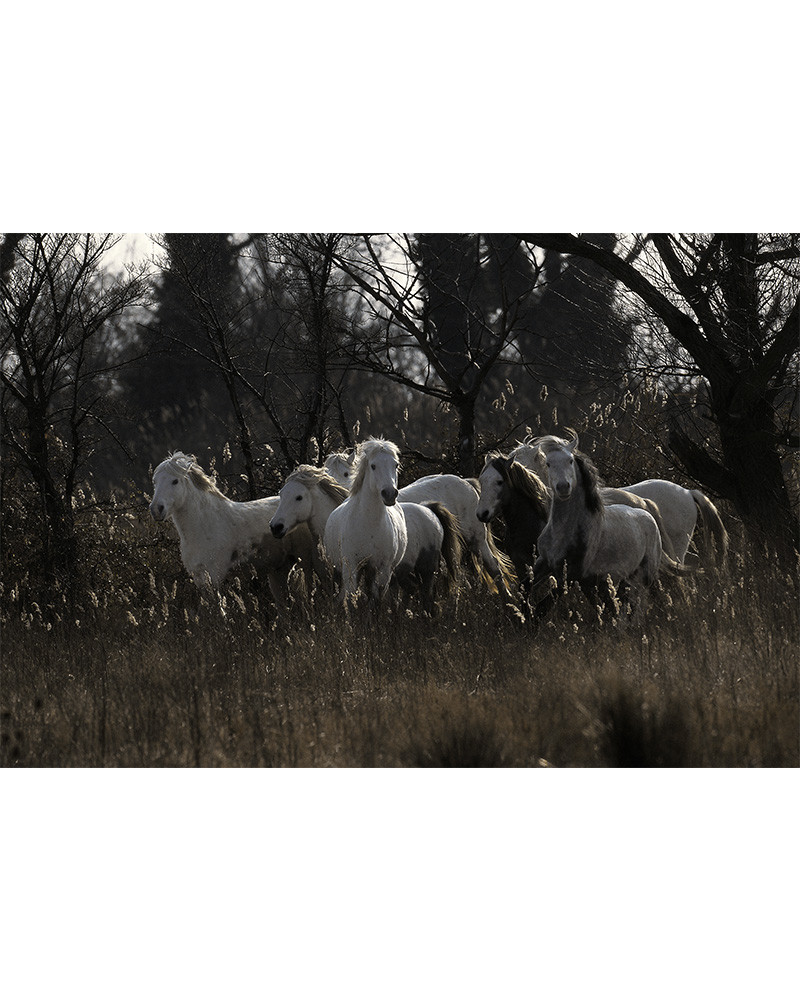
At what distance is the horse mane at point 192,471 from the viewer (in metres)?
8.89

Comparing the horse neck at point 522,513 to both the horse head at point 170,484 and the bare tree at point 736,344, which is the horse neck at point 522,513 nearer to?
the bare tree at point 736,344

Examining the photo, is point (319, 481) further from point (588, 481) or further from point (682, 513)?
point (682, 513)

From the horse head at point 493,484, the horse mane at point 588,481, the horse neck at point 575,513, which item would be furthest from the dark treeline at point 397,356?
the horse neck at point 575,513

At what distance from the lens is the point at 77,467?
360 inches

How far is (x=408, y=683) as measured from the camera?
262 inches

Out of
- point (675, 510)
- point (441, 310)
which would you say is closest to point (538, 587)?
point (675, 510)

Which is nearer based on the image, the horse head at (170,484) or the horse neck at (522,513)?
the horse neck at (522,513)

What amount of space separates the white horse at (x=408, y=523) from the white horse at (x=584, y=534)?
1.50 m

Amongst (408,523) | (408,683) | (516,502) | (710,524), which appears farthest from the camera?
(710,524)

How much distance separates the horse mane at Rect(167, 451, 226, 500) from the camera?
29.2ft

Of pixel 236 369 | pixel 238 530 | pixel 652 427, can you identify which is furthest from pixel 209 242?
pixel 652 427

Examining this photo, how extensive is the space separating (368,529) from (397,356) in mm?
2450

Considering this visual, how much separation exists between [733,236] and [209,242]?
450cm

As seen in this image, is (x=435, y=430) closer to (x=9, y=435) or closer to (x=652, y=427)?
(x=652, y=427)
